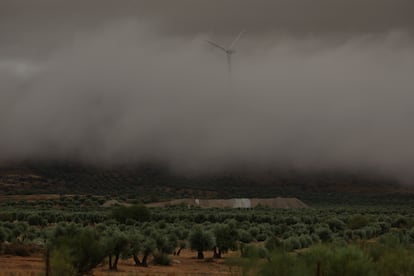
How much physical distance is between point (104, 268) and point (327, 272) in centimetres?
2206

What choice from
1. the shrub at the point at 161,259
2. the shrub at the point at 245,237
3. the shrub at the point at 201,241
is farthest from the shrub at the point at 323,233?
the shrub at the point at 161,259

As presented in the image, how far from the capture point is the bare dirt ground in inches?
1815

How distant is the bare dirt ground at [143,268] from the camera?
46.1m

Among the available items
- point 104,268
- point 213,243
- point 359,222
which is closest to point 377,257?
point 104,268

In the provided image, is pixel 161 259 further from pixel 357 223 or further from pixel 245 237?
pixel 357 223

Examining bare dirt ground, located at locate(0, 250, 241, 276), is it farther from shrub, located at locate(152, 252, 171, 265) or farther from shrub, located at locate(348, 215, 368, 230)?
shrub, located at locate(348, 215, 368, 230)

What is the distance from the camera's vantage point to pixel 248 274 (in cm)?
3281

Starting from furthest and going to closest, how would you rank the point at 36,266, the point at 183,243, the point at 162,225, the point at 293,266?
the point at 162,225
the point at 183,243
the point at 36,266
the point at 293,266

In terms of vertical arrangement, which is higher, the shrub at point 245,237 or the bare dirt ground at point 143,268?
the shrub at point 245,237

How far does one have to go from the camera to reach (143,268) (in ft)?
173

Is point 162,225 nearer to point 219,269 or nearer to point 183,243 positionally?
point 183,243

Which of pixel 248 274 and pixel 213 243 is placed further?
pixel 213 243

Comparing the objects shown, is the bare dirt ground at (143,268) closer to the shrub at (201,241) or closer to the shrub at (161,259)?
the shrub at (161,259)

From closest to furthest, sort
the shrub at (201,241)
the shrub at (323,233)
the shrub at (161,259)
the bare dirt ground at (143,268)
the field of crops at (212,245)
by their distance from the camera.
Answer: the field of crops at (212,245), the bare dirt ground at (143,268), the shrub at (161,259), the shrub at (201,241), the shrub at (323,233)
